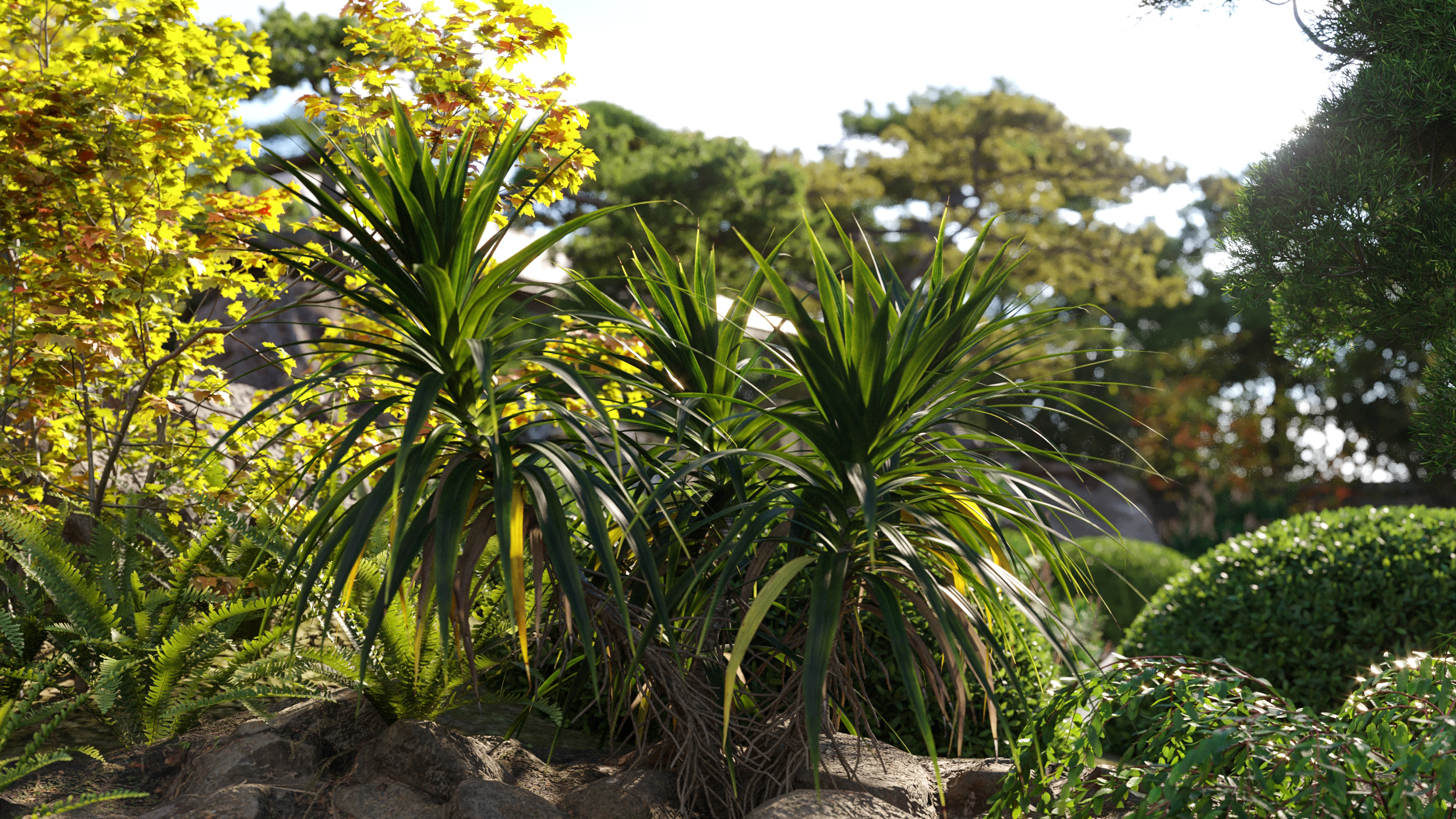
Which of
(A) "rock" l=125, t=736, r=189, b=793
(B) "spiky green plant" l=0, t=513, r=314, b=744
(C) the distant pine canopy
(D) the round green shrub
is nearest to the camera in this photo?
(A) "rock" l=125, t=736, r=189, b=793

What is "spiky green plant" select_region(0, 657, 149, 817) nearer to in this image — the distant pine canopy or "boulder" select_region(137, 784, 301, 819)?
"boulder" select_region(137, 784, 301, 819)

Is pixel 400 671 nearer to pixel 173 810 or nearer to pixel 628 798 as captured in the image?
pixel 173 810

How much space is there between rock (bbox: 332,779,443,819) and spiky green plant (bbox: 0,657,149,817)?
0.52 m

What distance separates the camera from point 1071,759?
2650mm

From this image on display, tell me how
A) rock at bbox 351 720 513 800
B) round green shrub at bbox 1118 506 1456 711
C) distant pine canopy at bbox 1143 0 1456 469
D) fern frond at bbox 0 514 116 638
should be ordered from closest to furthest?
rock at bbox 351 720 513 800 < fern frond at bbox 0 514 116 638 < distant pine canopy at bbox 1143 0 1456 469 < round green shrub at bbox 1118 506 1456 711

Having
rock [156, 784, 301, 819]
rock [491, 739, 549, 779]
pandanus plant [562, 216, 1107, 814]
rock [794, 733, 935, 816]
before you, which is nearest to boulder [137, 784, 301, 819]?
rock [156, 784, 301, 819]

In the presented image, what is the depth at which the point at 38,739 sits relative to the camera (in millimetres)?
2547

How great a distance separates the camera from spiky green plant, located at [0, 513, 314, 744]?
9.87 feet

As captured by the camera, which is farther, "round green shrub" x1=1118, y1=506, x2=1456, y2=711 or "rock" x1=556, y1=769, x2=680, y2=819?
"round green shrub" x1=1118, y1=506, x2=1456, y2=711

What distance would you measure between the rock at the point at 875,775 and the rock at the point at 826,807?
106mm

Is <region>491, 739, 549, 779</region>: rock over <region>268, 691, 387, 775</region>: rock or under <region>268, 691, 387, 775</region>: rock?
under

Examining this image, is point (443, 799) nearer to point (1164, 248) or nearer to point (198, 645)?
point (198, 645)

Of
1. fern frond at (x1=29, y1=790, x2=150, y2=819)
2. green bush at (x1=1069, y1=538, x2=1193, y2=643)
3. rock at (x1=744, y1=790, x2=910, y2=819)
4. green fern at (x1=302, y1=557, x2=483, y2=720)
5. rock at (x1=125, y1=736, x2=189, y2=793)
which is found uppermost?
Result: green fern at (x1=302, y1=557, x2=483, y2=720)

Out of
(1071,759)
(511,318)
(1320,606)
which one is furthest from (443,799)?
(1320,606)
